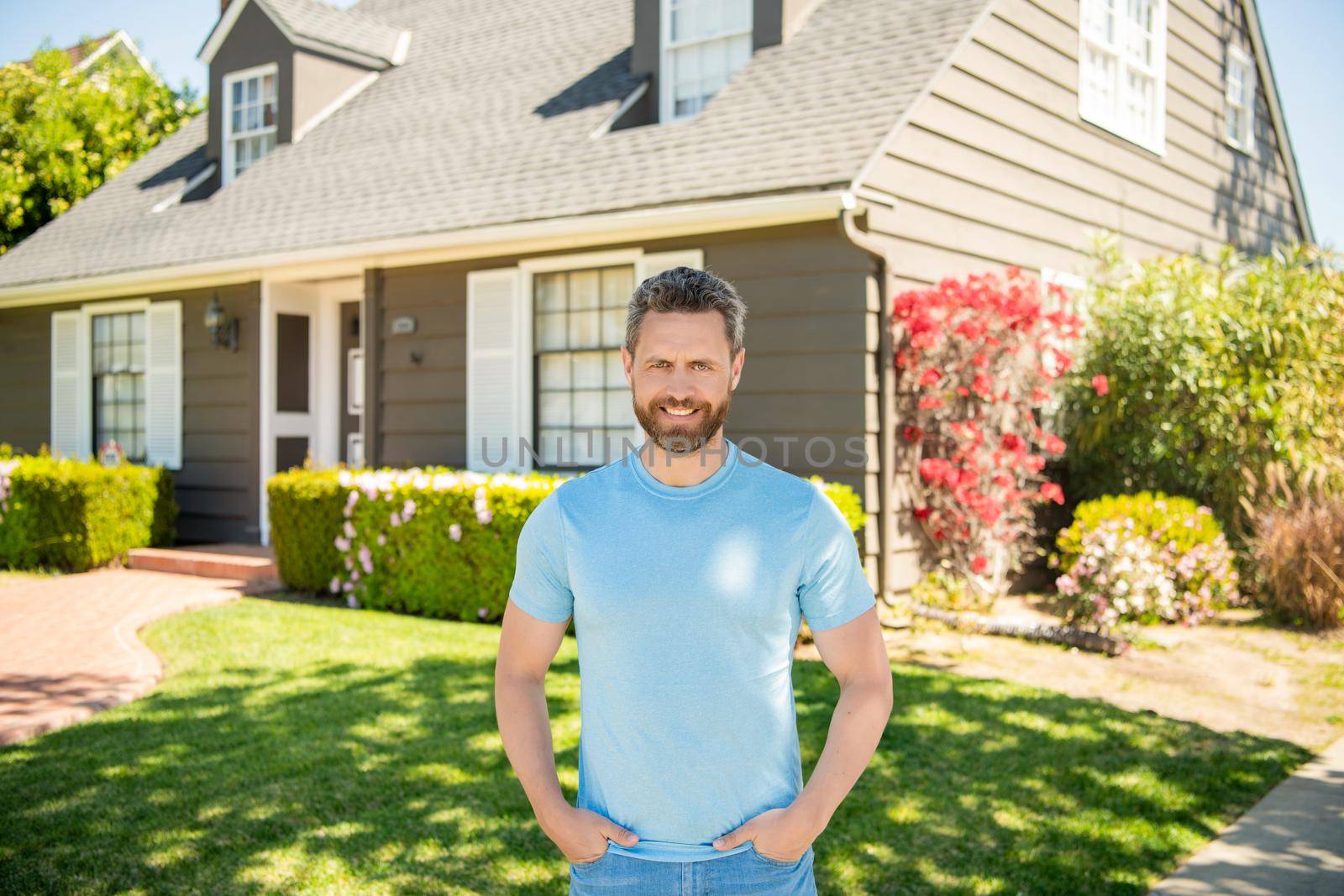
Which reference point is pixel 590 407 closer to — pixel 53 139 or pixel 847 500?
pixel 847 500

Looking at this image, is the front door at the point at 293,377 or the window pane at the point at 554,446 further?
the front door at the point at 293,377

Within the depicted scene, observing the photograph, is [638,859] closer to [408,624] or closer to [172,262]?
[408,624]

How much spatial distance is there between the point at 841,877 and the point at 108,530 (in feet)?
28.3

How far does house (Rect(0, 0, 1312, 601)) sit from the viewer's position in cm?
752

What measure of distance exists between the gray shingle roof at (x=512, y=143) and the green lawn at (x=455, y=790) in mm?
3748

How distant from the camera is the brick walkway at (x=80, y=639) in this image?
5418 mm

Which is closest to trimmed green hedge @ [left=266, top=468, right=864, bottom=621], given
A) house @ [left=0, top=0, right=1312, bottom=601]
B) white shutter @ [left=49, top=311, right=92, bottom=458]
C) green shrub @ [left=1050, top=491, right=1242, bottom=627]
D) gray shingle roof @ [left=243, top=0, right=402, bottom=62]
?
house @ [left=0, top=0, right=1312, bottom=601]

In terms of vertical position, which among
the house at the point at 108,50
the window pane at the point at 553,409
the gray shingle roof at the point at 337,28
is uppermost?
the house at the point at 108,50

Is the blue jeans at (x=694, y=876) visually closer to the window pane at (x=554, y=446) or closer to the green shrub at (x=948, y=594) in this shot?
the green shrub at (x=948, y=594)

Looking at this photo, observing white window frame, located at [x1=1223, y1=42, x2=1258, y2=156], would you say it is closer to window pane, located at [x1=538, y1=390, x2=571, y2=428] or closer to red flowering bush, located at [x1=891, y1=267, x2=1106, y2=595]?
red flowering bush, located at [x1=891, y1=267, x2=1106, y2=595]

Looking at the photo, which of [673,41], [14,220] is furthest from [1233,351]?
[14,220]

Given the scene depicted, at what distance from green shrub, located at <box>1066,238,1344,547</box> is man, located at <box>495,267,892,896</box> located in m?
7.31

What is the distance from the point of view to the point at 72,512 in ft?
32.2

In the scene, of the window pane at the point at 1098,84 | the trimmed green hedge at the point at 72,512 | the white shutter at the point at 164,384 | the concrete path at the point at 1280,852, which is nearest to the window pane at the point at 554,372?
the trimmed green hedge at the point at 72,512
